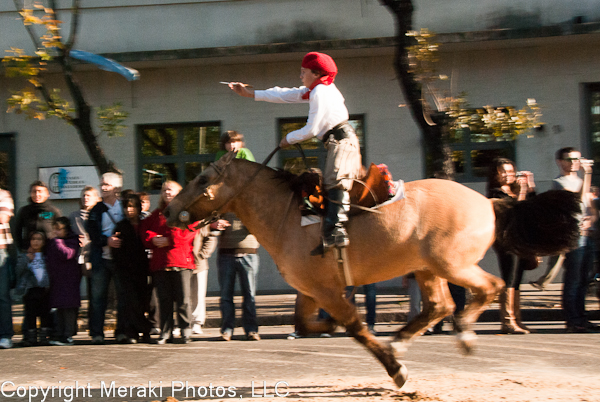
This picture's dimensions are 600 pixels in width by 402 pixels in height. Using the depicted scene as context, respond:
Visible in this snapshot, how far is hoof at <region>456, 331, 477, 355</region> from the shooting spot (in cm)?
506

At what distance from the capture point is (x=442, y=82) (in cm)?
1319

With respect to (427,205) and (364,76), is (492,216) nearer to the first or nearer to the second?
(427,205)

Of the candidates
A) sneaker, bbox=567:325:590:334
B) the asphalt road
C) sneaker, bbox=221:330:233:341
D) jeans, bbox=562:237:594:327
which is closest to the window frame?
jeans, bbox=562:237:594:327

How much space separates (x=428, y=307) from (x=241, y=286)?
3549 millimetres

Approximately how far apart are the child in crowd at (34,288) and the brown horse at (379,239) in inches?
161

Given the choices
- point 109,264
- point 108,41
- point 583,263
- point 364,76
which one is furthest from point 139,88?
point 583,263

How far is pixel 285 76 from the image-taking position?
13.6 meters

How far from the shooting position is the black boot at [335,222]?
4.89m

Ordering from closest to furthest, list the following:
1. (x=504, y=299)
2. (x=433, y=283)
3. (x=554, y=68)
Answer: (x=433, y=283)
(x=504, y=299)
(x=554, y=68)

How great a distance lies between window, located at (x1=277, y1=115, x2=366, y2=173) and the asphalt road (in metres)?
5.61

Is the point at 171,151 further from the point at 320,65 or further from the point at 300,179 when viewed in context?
the point at 320,65

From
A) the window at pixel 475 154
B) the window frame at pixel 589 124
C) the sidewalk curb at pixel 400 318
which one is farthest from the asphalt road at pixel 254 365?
the window frame at pixel 589 124

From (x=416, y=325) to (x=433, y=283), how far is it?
39cm

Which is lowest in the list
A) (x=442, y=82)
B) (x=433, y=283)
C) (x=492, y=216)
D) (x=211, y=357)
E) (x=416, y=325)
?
(x=211, y=357)
